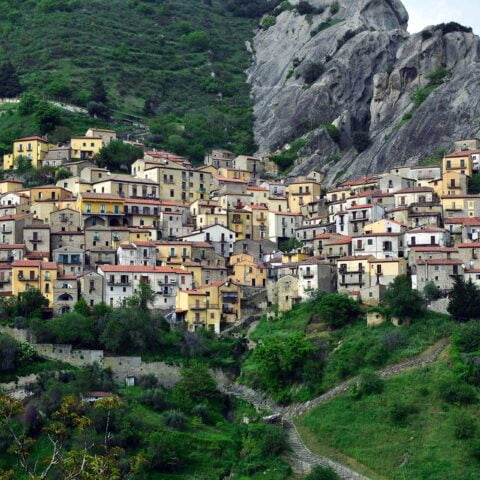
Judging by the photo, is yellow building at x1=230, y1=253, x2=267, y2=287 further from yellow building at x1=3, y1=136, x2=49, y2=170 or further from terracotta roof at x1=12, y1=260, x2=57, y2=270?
yellow building at x1=3, y1=136, x2=49, y2=170

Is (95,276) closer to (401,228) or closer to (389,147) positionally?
(401,228)

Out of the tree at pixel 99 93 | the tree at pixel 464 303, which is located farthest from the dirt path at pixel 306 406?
the tree at pixel 99 93

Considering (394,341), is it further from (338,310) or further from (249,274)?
(249,274)

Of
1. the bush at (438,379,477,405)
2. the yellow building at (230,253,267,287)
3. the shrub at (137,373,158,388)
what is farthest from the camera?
the yellow building at (230,253,267,287)

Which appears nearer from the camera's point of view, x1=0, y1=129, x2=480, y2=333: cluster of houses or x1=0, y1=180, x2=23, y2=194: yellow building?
x1=0, y1=129, x2=480, y2=333: cluster of houses

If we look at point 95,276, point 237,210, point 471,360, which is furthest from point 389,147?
point 471,360

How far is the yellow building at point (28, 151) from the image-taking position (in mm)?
108188

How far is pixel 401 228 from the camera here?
82.8 meters

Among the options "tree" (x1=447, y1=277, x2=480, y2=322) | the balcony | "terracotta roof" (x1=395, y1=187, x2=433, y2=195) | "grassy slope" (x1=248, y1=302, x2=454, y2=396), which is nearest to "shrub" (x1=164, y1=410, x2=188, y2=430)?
"grassy slope" (x1=248, y1=302, x2=454, y2=396)

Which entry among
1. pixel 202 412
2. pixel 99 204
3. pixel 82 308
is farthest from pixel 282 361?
pixel 99 204

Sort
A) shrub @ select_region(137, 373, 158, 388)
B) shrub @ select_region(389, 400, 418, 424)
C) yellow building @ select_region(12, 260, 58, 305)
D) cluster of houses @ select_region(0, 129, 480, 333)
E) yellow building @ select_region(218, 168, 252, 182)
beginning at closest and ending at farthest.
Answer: shrub @ select_region(389, 400, 418, 424) < shrub @ select_region(137, 373, 158, 388) < yellow building @ select_region(12, 260, 58, 305) < cluster of houses @ select_region(0, 129, 480, 333) < yellow building @ select_region(218, 168, 252, 182)

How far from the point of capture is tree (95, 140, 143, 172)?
10638 centimetres

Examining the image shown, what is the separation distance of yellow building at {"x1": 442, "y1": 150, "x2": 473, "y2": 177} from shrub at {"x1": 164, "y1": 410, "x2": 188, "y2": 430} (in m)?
38.6

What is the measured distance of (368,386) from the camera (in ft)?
209
